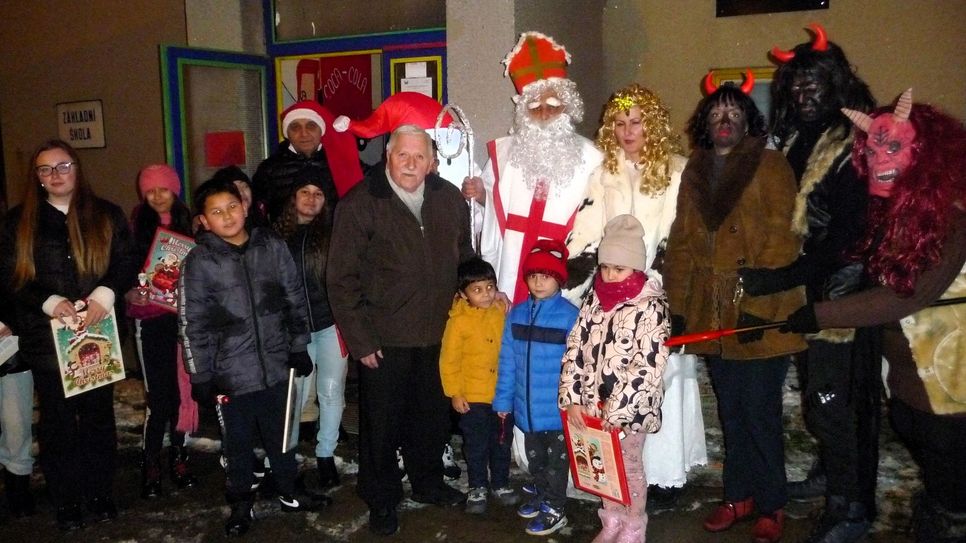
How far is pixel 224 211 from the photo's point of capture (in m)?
3.97

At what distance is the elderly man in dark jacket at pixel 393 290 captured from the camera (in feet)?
12.9

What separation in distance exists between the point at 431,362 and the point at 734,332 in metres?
1.58

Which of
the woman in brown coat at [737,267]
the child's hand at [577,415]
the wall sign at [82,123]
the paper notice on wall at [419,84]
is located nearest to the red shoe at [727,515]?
the woman in brown coat at [737,267]

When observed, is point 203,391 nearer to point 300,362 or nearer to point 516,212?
point 300,362

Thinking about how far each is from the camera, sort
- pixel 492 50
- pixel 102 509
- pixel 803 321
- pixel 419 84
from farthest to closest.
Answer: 1. pixel 419 84
2. pixel 492 50
3. pixel 102 509
4. pixel 803 321

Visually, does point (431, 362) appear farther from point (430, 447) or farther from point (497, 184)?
point (497, 184)

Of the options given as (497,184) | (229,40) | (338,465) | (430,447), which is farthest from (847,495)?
(229,40)

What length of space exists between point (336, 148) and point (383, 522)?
245 cm

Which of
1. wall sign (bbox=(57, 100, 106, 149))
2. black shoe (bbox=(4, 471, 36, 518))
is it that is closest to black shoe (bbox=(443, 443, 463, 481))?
black shoe (bbox=(4, 471, 36, 518))

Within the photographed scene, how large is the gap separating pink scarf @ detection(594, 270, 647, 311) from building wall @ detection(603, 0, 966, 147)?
12.0ft

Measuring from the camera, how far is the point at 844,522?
3.70 metres

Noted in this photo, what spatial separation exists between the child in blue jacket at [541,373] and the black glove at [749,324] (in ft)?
2.70

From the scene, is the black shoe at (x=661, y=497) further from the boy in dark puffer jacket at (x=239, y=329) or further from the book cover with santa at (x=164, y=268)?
the book cover with santa at (x=164, y=268)

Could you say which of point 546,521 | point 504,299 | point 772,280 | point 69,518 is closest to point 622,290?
point 772,280
